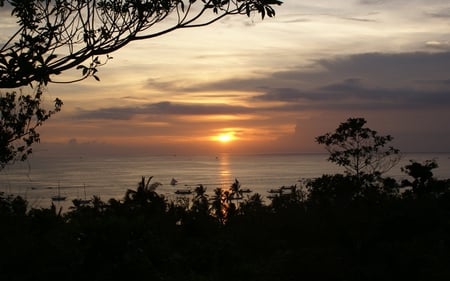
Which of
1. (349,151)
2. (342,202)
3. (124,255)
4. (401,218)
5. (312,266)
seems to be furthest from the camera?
(349,151)

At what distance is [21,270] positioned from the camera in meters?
7.46

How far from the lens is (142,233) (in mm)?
7984

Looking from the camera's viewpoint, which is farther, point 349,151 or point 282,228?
point 349,151

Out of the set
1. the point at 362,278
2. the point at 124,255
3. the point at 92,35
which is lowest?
the point at 362,278

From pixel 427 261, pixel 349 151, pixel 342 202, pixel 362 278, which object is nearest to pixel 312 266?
pixel 362 278

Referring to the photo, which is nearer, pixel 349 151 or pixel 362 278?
pixel 362 278

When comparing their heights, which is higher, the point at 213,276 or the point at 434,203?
the point at 434,203

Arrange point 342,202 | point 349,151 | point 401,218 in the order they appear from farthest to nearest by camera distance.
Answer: point 349,151 → point 342,202 → point 401,218

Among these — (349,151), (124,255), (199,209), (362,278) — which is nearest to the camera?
(124,255)

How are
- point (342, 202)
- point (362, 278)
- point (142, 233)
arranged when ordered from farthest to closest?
1. point (342, 202)
2. point (362, 278)
3. point (142, 233)

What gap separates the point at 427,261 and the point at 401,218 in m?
2.22

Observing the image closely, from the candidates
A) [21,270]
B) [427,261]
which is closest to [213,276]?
[21,270]

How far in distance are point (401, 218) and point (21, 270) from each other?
7294 millimetres

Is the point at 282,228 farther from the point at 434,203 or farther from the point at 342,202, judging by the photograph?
the point at 434,203
